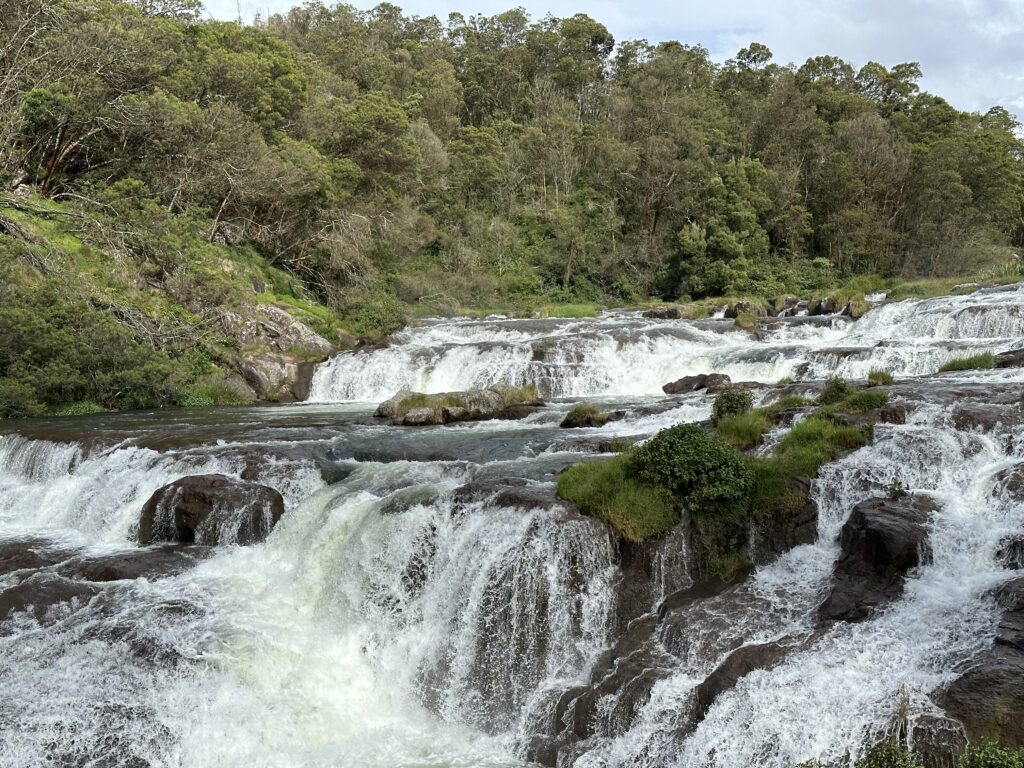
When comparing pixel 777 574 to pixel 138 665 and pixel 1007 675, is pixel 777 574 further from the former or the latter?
pixel 138 665

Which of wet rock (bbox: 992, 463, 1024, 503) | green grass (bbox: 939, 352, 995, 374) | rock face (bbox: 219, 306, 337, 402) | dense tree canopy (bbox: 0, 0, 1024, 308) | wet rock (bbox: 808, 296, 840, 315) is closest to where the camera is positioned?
wet rock (bbox: 992, 463, 1024, 503)

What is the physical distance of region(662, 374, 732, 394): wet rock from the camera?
19.5 m

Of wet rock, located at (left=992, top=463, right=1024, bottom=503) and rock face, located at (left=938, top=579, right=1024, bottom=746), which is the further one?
wet rock, located at (left=992, top=463, right=1024, bottom=503)

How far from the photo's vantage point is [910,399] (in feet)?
41.9

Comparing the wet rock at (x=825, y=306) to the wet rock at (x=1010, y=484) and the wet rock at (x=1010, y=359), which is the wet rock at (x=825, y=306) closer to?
the wet rock at (x=1010, y=359)

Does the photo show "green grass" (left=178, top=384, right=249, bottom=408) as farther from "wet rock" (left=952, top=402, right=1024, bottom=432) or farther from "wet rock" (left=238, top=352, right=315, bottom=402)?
"wet rock" (left=952, top=402, right=1024, bottom=432)

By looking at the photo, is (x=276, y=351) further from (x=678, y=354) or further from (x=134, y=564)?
(x=134, y=564)

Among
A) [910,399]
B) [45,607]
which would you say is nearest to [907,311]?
[910,399]

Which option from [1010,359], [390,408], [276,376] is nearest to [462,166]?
[276,376]

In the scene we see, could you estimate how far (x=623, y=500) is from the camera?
10.1 metres

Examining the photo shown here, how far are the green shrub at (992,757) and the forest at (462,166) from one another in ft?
72.2

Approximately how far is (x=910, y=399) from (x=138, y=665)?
1226cm

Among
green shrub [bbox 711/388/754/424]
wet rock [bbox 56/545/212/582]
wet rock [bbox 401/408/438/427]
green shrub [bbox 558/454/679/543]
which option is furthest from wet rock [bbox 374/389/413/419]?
green shrub [bbox 558/454/679/543]

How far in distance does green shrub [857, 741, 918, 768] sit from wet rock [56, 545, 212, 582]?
9.51m
